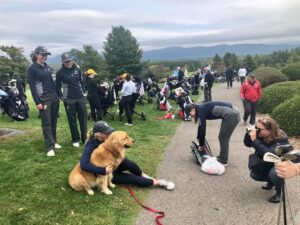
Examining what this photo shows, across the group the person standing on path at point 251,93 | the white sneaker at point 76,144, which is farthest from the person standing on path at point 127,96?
the white sneaker at point 76,144

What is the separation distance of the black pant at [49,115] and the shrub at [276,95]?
1088 cm

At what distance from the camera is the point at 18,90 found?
1608 centimetres

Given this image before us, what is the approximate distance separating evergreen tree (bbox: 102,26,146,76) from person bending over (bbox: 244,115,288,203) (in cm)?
4726

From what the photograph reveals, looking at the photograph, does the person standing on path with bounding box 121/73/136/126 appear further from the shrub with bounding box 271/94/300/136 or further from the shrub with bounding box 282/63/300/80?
the shrub with bounding box 282/63/300/80

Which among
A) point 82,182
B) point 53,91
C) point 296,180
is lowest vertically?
point 296,180

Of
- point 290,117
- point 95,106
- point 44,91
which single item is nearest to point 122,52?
point 95,106

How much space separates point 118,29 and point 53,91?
177 ft

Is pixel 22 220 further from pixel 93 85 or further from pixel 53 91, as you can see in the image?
pixel 93 85

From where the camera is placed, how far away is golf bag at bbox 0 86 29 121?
14.5m

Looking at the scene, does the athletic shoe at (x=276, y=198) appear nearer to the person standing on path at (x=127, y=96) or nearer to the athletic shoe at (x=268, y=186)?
the athletic shoe at (x=268, y=186)

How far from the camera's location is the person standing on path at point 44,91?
7.98m

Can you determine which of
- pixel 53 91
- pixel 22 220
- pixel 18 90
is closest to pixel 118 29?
pixel 18 90

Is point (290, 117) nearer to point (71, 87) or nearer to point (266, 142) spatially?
point (266, 142)

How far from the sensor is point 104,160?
5969 mm
